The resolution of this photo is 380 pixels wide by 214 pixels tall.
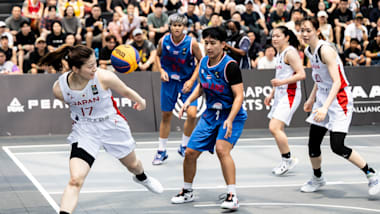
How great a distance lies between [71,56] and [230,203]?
7.67ft

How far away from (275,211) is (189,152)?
1160 mm

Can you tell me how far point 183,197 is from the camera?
718cm

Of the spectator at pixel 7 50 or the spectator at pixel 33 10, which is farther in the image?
the spectator at pixel 33 10

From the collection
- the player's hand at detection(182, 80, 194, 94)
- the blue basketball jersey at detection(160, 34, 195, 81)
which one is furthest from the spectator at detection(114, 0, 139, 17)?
the player's hand at detection(182, 80, 194, 94)

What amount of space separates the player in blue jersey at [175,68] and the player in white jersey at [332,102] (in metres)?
2.28

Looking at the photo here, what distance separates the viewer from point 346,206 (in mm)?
6914

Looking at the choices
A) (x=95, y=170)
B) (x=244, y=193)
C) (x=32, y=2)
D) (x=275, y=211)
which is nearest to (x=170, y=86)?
(x=95, y=170)

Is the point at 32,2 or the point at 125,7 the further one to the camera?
the point at 125,7

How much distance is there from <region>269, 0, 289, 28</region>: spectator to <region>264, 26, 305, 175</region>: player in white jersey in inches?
380

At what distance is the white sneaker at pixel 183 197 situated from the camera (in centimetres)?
717

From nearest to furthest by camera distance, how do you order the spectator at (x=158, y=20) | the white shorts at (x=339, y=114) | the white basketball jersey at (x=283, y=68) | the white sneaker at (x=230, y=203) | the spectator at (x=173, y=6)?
the white sneaker at (x=230, y=203), the white shorts at (x=339, y=114), the white basketball jersey at (x=283, y=68), the spectator at (x=158, y=20), the spectator at (x=173, y=6)

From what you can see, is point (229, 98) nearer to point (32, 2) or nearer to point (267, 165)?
point (267, 165)

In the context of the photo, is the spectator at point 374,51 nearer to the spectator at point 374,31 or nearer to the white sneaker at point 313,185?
the spectator at point 374,31

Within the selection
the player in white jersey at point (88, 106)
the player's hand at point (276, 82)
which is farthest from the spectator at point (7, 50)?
the player in white jersey at point (88, 106)
